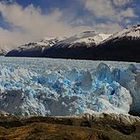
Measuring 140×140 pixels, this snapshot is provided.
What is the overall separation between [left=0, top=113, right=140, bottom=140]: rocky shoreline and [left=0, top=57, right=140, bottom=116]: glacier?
3.43ft

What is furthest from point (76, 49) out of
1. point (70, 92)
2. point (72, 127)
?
point (72, 127)

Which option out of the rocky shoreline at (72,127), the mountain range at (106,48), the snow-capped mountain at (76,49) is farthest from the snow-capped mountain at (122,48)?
the rocky shoreline at (72,127)

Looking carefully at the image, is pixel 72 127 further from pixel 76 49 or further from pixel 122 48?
pixel 76 49

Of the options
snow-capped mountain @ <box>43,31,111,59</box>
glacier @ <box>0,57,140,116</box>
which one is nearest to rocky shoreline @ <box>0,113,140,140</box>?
glacier @ <box>0,57,140,116</box>

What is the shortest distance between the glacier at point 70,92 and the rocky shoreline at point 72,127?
1045 mm

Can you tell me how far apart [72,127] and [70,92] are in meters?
6.39

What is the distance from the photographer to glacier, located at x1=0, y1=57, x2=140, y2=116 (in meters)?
18.8

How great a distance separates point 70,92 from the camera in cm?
2000

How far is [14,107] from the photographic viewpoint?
63.1ft

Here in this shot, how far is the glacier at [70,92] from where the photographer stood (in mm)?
18828

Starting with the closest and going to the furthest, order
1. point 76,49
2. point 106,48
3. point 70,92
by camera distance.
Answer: point 70,92 < point 106,48 < point 76,49

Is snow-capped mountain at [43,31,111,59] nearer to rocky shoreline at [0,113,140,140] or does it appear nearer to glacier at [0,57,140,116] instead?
glacier at [0,57,140,116]

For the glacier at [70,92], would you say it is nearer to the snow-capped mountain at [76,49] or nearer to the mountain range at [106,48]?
the mountain range at [106,48]

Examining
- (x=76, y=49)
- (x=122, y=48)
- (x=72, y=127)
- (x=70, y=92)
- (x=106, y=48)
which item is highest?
(x=76, y=49)
